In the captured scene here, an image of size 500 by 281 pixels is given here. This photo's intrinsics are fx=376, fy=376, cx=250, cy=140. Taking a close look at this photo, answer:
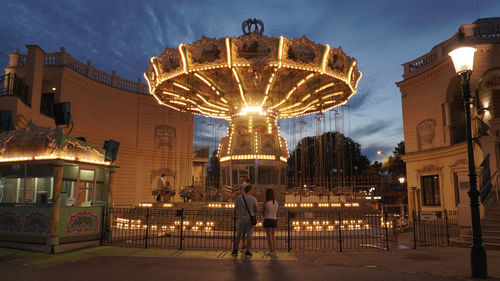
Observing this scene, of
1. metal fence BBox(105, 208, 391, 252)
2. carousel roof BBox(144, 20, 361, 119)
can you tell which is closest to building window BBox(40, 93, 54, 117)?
carousel roof BBox(144, 20, 361, 119)

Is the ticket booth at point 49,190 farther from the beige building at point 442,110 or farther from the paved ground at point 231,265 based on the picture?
the beige building at point 442,110

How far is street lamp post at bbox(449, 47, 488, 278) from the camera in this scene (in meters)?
6.53

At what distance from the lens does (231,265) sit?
7441mm

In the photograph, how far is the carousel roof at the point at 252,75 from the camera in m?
14.2

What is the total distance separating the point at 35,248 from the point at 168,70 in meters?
8.77

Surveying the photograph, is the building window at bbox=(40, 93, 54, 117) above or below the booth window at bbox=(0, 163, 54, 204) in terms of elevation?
above

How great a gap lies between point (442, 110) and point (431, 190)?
186 inches

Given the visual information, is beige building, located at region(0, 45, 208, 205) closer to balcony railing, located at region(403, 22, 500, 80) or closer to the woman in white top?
the woman in white top

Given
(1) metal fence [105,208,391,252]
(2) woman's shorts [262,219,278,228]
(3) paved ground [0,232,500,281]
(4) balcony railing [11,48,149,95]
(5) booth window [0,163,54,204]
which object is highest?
(4) balcony railing [11,48,149,95]

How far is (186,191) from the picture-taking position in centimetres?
1686

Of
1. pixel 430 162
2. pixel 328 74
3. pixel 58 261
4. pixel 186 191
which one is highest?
pixel 328 74

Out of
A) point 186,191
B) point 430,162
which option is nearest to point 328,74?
point 186,191

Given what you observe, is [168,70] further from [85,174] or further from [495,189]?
[495,189]

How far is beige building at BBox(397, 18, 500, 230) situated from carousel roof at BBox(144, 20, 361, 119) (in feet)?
20.8
